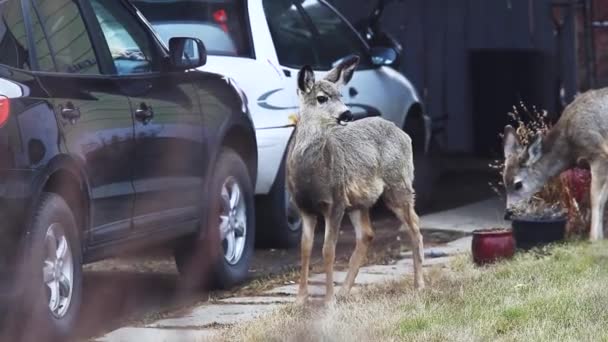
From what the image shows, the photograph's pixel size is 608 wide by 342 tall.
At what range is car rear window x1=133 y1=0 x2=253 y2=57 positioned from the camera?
10.9m

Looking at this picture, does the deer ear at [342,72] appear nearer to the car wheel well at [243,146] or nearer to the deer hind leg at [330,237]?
the deer hind leg at [330,237]

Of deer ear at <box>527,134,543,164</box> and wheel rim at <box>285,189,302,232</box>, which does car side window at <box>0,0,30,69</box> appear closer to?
wheel rim at <box>285,189,302,232</box>

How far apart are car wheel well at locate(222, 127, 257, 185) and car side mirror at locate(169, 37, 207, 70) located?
2.27 feet

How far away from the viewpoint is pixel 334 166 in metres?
8.72

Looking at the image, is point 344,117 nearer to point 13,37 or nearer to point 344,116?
point 344,116

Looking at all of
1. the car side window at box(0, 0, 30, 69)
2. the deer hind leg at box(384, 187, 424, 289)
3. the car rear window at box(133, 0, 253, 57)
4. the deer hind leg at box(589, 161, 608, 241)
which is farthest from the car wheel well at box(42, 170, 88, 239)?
the deer hind leg at box(589, 161, 608, 241)

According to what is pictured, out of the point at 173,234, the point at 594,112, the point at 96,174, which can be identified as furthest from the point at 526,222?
the point at 96,174

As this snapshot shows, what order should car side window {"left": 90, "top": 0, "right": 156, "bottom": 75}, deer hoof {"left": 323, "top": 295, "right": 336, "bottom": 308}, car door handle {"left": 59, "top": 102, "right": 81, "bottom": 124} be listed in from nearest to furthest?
car door handle {"left": 59, "top": 102, "right": 81, "bottom": 124} → deer hoof {"left": 323, "top": 295, "right": 336, "bottom": 308} → car side window {"left": 90, "top": 0, "right": 156, "bottom": 75}

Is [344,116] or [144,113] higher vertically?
[144,113]

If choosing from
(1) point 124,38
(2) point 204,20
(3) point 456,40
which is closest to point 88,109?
(1) point 124,38

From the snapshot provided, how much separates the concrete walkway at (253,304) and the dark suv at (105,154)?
0.40m

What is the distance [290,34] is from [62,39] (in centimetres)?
359

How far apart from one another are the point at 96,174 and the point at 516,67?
9651 millimetres

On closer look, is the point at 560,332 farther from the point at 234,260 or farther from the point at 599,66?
the point at 599,66
